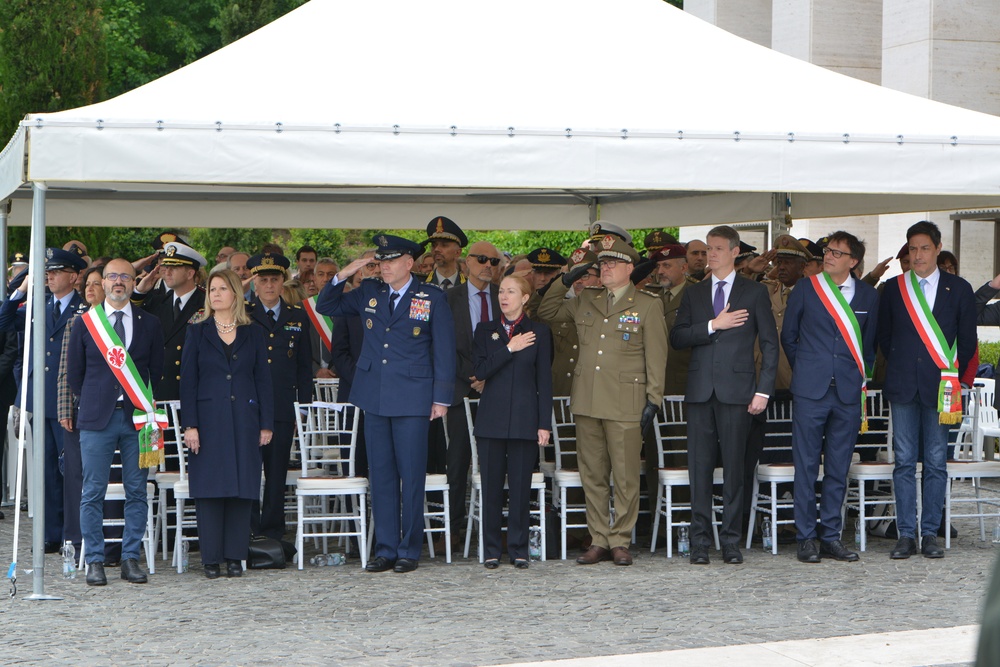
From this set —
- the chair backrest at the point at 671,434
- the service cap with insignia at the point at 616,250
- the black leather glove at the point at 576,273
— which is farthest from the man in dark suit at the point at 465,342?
the chair backrest at the point at 671,434

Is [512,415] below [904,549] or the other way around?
the other way around

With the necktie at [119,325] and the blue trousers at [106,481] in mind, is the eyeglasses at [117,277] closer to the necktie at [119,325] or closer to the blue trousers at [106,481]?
the necktie at [119,325]

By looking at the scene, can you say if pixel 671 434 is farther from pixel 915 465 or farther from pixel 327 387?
pixel 327 387

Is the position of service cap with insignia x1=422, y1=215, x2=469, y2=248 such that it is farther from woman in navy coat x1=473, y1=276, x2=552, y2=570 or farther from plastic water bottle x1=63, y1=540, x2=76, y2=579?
plastic water bottle x1=63, y1=540, x2=76, y2=579

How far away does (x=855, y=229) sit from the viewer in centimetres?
1867

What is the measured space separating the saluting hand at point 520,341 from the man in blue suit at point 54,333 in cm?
252

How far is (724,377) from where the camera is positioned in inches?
296

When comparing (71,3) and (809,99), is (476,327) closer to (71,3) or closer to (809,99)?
(809,99)

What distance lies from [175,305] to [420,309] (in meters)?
1.73

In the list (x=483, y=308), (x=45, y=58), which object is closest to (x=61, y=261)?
(x=483, y=308)

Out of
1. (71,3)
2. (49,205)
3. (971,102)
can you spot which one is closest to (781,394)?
(49,205)

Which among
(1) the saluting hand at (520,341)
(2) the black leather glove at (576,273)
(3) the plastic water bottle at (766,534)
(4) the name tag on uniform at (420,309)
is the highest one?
(2) the black leather glove at (576,273)

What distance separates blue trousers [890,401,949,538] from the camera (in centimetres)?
781

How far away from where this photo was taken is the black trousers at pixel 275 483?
315 inches
